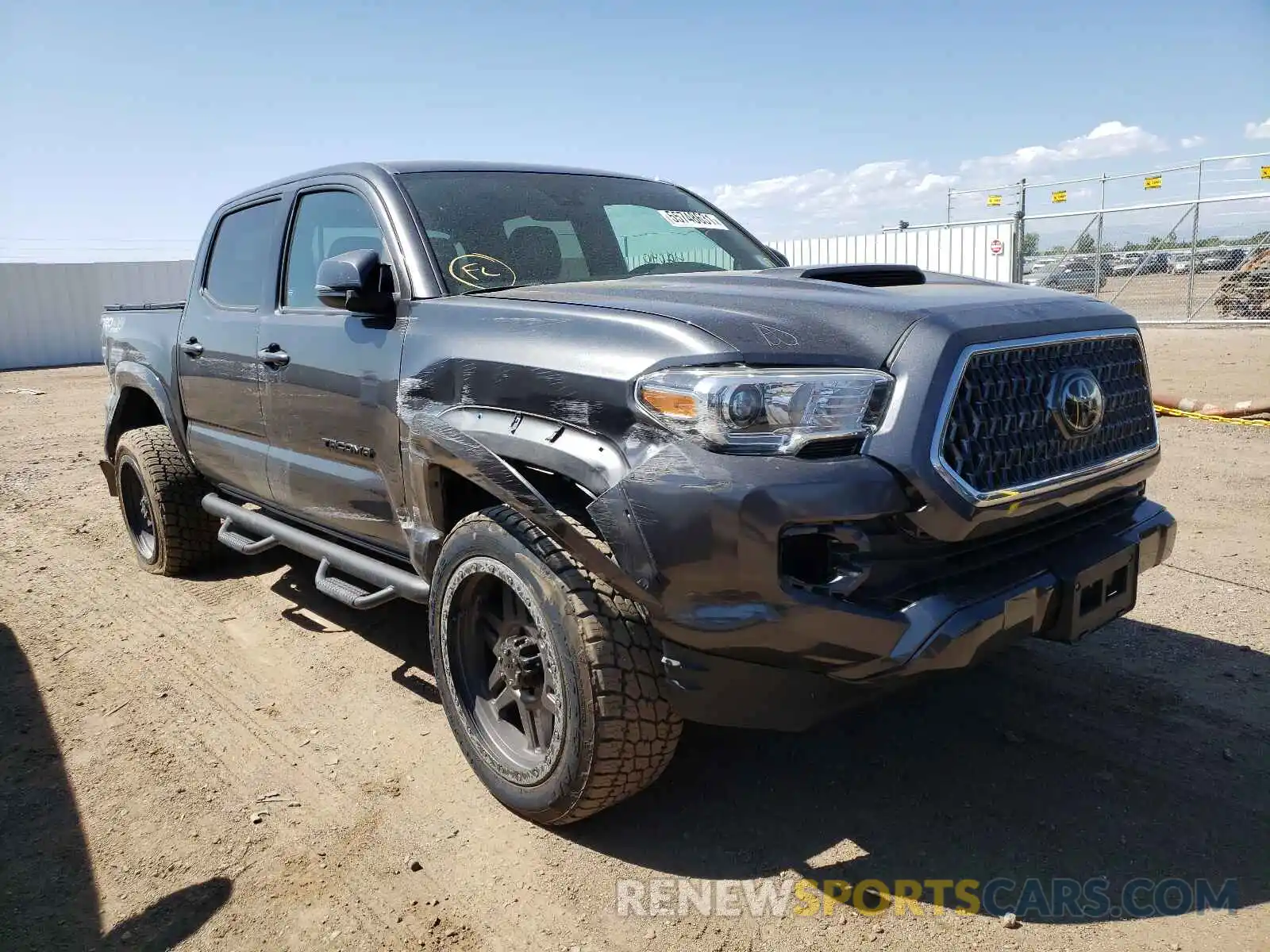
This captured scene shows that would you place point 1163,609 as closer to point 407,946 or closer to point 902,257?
point 407,946

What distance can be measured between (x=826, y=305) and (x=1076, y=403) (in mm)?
729

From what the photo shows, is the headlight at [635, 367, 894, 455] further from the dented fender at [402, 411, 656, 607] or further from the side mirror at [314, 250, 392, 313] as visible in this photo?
the side mirror at [314, 250, 392, 313]

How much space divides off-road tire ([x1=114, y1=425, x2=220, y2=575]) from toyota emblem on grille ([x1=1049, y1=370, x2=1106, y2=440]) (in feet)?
14.6

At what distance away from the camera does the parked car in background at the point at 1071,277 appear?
16.7 m

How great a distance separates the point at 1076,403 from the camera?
2.54m

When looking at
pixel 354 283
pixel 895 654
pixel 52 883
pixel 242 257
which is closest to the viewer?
pixel 895 654

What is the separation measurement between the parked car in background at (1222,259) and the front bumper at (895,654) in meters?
16.0

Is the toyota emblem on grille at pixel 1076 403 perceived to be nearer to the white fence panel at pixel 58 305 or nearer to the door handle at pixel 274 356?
the door handle at pixel 274 356

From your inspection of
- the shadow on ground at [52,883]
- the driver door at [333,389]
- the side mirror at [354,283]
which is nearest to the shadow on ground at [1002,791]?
the shadow on ground at [52,883]

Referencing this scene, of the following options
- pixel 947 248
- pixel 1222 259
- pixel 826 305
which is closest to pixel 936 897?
pixel 826 305

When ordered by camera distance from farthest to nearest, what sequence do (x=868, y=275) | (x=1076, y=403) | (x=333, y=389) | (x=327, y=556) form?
1. (x=327, y=556)
2. (x=333, y=389)
3. (x=868, y=275)
4. (x=1076, y=403)

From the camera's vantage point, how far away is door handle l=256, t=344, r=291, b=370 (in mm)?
3812

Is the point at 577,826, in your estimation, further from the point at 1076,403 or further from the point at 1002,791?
the point at 1076,403

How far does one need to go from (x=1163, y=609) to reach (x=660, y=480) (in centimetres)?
306
